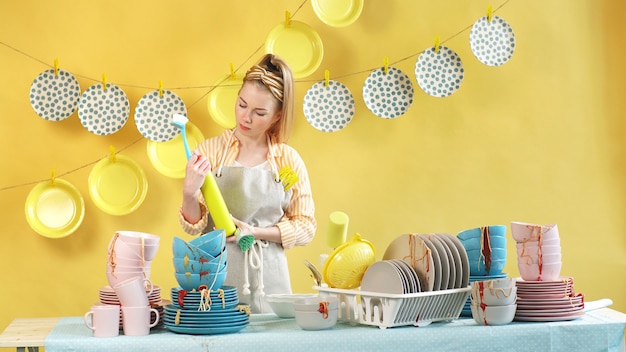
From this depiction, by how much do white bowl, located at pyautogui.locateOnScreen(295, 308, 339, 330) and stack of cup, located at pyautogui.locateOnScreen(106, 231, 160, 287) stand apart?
0.43 meters

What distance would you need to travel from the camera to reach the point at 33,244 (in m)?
3.82

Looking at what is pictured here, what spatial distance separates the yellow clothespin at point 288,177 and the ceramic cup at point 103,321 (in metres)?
0.93

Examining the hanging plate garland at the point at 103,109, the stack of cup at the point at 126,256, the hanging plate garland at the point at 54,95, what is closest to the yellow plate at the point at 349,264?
the stack of cup at the point at 126,256

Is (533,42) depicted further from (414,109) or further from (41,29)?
(41,29)

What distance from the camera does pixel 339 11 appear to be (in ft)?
12.6

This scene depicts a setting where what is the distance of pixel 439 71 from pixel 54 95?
1.77m

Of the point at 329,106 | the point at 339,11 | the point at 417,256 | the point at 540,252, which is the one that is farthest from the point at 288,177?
the point at 339,11

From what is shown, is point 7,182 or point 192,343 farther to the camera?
point 7,182

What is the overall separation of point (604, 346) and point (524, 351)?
231mm

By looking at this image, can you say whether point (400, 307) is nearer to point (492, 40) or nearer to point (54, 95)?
point (492, 40)

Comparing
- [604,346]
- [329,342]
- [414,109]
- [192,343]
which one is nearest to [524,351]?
[604,346]

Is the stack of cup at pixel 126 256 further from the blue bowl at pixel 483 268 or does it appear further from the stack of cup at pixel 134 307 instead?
the blue bowl at pixel 483 268

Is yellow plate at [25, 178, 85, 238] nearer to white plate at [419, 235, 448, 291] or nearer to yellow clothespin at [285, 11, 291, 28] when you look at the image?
yellow clothespin at [285, 11, 291, 28]

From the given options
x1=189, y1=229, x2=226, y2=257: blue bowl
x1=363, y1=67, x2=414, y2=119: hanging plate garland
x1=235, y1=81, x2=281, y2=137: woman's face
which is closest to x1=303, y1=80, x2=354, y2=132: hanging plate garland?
x1=363, y1=67, x2=414, y2=119: hanging plate garland
